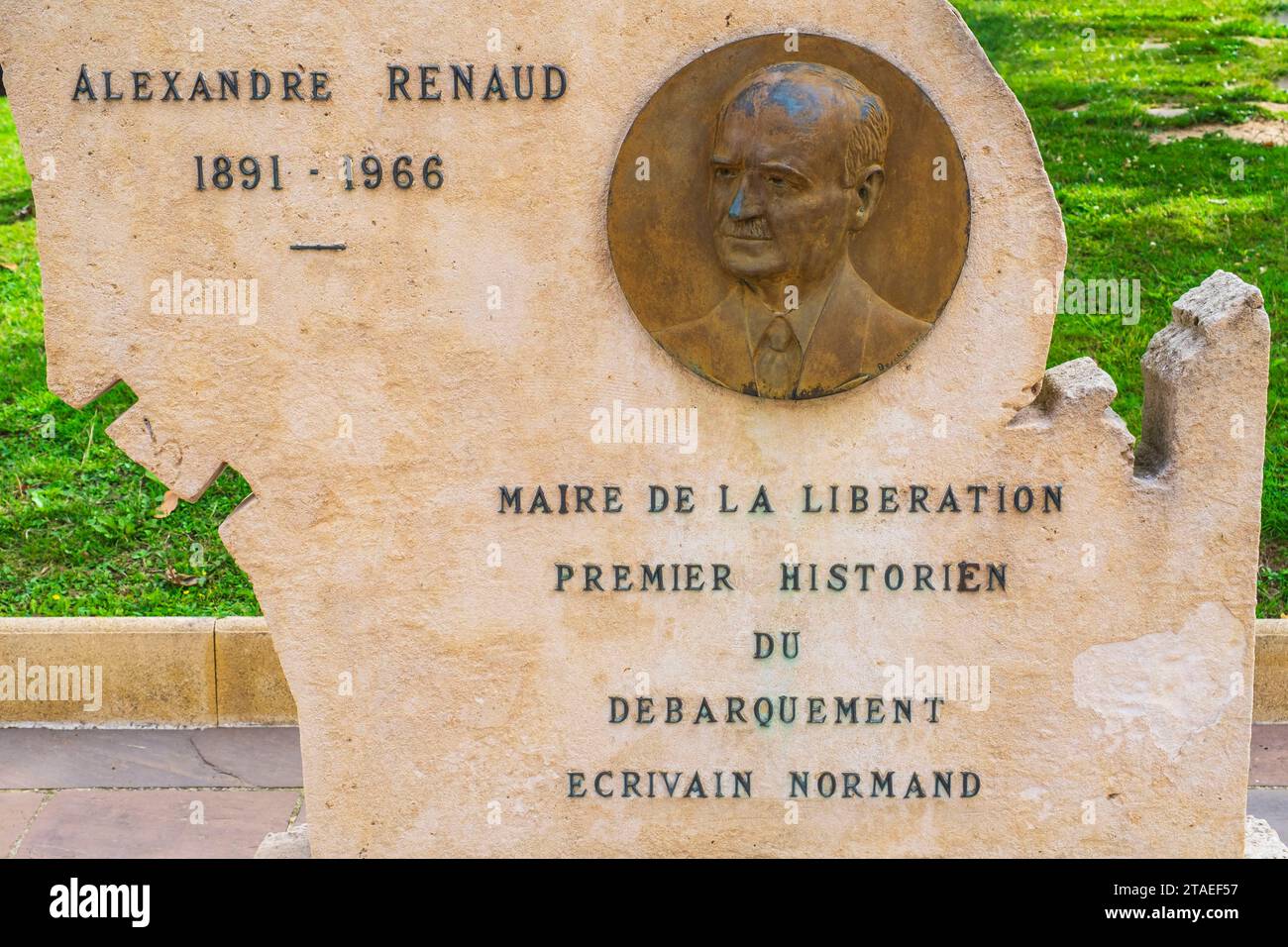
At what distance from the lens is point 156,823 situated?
5184mm

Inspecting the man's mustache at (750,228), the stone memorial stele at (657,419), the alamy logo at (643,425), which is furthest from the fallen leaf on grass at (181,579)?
the man's mustache at (750,228)

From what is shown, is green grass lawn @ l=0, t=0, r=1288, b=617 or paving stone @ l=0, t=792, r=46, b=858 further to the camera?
green grass lawn @ l=0, t=0, r=1288, b=617

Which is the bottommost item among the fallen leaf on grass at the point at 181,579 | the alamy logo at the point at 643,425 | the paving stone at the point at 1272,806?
the paving stone at the point at 1272,806

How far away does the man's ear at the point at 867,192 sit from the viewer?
12.8 feet

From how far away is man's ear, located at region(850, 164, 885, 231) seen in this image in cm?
389

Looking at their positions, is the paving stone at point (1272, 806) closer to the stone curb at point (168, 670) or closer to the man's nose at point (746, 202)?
the stone curb at point (168, 670)

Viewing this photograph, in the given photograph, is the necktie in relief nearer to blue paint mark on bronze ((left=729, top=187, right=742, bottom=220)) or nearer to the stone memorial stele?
the stone memorial stele

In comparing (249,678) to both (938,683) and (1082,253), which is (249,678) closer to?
(938,683)

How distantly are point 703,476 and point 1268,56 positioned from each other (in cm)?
768

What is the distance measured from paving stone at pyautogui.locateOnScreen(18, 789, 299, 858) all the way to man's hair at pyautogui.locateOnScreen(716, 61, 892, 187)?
2.92m

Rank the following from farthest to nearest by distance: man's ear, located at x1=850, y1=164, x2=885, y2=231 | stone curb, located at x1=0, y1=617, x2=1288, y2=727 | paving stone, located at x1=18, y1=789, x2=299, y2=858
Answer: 1. stone curb, located at x1=0, y1=617, x2=1288, y2=727
2. paving stone, located at x1=18, y1=789, x2=299, y2=858
3. man's ear, located at x1=850, y1=164, x2=885, y2=231

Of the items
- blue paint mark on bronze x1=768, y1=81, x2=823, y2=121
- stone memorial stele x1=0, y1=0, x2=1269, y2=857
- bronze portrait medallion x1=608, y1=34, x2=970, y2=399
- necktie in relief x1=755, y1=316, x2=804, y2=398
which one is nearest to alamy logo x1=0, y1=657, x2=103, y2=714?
stone memorial stele x1=0, y1=0, x2=1269, y2=857

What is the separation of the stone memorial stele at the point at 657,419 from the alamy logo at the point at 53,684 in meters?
1.85
